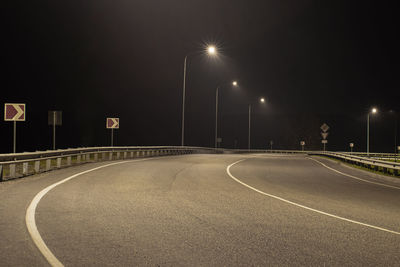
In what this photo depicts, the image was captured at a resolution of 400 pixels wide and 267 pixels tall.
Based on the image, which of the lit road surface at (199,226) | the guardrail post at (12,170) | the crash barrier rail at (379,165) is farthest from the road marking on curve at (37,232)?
the crash barrier rail at (379,165)

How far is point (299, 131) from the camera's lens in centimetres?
19675

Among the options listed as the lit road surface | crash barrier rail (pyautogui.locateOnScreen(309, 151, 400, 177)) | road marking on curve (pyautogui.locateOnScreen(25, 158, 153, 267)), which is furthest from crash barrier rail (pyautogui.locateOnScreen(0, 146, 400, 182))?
road marking on curve (pyautogui.locateOnScreen(25, 158, 153, 267))

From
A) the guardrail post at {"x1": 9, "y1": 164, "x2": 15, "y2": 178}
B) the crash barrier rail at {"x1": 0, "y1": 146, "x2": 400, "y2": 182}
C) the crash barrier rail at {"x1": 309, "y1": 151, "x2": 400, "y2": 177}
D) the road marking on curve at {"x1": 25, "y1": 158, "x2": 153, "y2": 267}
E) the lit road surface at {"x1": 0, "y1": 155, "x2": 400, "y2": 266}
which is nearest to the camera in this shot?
the road marking on curve at {"x1": 25, "y1": 158, "x2": 153, "y2": 267}

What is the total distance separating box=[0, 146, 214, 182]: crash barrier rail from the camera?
51.2ft

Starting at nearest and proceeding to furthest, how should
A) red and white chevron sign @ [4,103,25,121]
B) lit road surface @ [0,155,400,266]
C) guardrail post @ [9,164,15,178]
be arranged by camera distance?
1. lit road surface @ [0,155,400,266]
2. guardrail post @ [9,164,15,178]
3. red and white chevron sign @ [4,103,25,121]

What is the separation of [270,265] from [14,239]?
374 cm

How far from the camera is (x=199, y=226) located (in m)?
7.62

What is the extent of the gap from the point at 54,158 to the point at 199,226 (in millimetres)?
14406

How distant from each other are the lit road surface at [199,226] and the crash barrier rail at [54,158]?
2.32 meters

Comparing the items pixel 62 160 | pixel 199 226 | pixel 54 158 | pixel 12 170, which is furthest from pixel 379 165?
pixel 62 160

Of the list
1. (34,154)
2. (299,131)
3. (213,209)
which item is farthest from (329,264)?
(299,131)

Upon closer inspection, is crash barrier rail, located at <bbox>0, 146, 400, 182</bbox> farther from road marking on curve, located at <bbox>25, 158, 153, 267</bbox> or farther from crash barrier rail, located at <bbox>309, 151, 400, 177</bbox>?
road marking on curve, located at <bbox>25, 158, 153, 267</bbox>

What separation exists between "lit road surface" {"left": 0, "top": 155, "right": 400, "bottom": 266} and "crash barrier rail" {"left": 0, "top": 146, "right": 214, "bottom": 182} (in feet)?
7.60

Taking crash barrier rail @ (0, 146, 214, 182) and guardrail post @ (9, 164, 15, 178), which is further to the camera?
crash barrier rail @ (0, 146, 214, 182)
